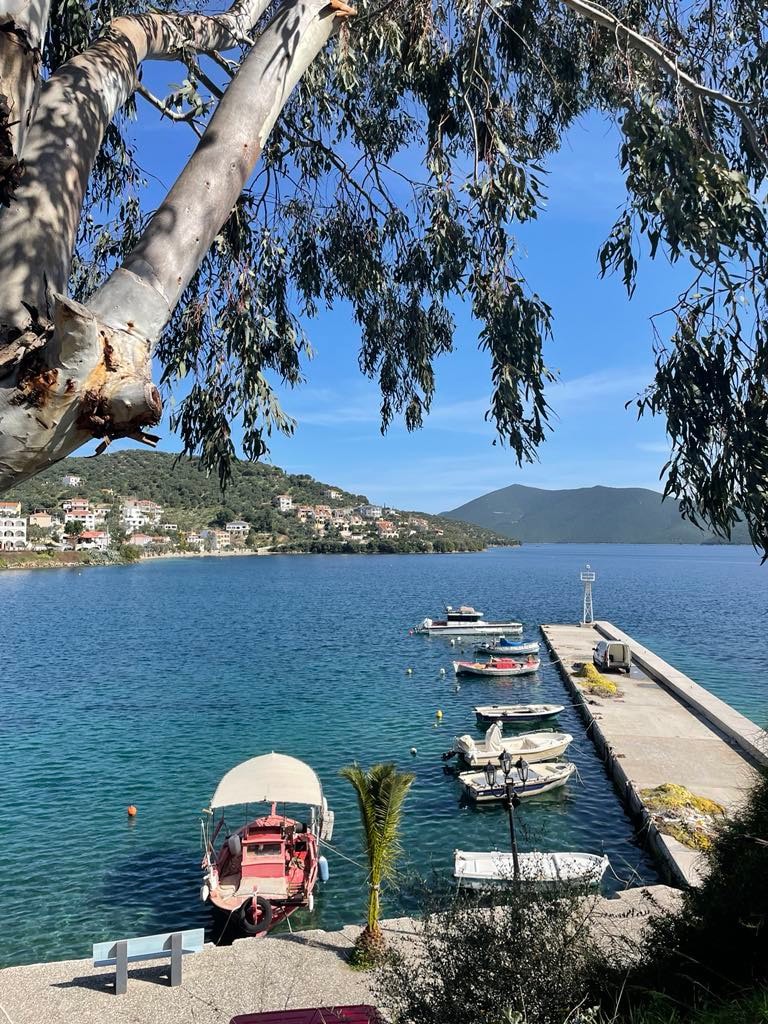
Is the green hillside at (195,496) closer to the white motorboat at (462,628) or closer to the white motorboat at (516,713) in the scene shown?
the white motorboat at (462,628)

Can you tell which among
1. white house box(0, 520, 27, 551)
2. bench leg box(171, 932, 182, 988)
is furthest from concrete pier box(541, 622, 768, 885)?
white house box(0, 520, 27, 551)

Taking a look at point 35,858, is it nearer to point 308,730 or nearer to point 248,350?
point 308,730

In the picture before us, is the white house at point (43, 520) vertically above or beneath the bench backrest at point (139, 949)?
above

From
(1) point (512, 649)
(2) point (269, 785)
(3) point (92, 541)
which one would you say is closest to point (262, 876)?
(2) point (269, 785)

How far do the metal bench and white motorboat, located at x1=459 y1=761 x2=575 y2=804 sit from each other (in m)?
8.54

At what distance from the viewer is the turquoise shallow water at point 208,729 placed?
12328 mm

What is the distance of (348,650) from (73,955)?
94.5 ft

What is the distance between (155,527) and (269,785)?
138982 mm

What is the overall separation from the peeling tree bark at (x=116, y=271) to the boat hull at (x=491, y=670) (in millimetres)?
30081

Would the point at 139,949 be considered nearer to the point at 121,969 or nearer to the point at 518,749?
the point at 121,969

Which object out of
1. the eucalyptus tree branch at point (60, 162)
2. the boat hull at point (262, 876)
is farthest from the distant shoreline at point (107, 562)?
the eucalyptus tree branch at point (60, 162)

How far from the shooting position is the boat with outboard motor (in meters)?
10.8

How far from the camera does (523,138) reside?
6223 millimetres

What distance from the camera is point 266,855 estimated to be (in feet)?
38.9
